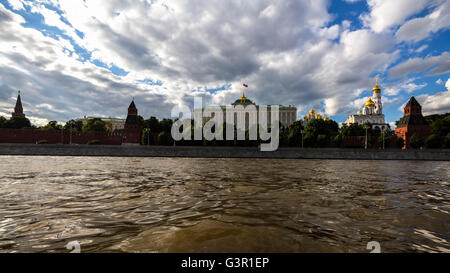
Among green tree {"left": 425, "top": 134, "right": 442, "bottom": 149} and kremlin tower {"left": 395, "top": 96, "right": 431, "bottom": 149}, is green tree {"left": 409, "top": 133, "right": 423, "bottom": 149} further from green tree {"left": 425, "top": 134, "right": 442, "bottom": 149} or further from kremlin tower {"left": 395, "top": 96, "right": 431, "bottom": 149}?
kremlin tower {"left": 395, "top": 96, "right": 431, "bottom": 149}

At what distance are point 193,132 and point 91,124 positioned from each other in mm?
49718

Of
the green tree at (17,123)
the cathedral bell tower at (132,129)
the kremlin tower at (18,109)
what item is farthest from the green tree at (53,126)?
the cathedral bell tower at (132,129)

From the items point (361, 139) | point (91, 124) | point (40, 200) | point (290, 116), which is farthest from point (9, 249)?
point (290, 116)

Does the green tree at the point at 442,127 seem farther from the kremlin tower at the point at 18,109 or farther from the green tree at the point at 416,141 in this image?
the kremlin tower at the point at 18,109

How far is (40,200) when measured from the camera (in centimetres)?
518

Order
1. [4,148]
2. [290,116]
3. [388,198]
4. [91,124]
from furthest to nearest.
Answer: [290,116] < [91,124] < [4,148] < [388,198]

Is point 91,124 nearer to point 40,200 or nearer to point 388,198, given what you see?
point 40,200

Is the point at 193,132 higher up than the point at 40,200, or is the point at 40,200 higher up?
the point at 193,132

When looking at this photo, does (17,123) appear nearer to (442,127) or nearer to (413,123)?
(413,123)

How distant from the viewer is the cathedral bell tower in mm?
55581

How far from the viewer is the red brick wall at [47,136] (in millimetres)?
40125

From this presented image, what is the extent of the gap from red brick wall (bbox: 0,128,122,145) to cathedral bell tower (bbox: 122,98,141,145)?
7.42m

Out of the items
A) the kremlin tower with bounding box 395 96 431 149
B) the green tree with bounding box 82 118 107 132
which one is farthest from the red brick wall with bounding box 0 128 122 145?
the kremlin tower with bounding box 395 96 431 149
